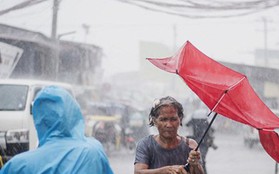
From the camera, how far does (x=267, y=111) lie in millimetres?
3354

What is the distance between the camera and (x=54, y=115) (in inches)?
97.5

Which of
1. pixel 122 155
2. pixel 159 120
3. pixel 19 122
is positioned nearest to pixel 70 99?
pixel 159 120

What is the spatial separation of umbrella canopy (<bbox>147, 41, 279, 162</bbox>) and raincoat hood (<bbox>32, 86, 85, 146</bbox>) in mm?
1020

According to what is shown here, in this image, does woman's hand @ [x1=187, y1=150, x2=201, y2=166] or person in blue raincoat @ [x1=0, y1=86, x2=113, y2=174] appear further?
woman's hand @ [x1=187, y1=150, x2=201, y2=166]

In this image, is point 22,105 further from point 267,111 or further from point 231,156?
point 231,156

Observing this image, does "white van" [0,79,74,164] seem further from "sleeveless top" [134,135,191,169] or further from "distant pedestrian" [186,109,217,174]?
"sleeveless top" [134,135,191,169]

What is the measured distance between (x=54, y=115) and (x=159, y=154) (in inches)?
44.5

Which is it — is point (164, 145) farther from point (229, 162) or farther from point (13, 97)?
point (229, 162)

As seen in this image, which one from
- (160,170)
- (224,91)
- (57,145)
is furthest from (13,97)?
(57,145)

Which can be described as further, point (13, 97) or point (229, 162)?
point (229, 162)

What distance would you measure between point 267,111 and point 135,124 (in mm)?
10973

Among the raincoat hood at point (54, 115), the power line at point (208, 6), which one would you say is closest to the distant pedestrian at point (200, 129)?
the power line at point (208, 6)

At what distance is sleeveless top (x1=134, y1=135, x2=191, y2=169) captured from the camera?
133 inches

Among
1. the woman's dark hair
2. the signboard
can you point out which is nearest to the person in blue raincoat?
the woman's dark hair
